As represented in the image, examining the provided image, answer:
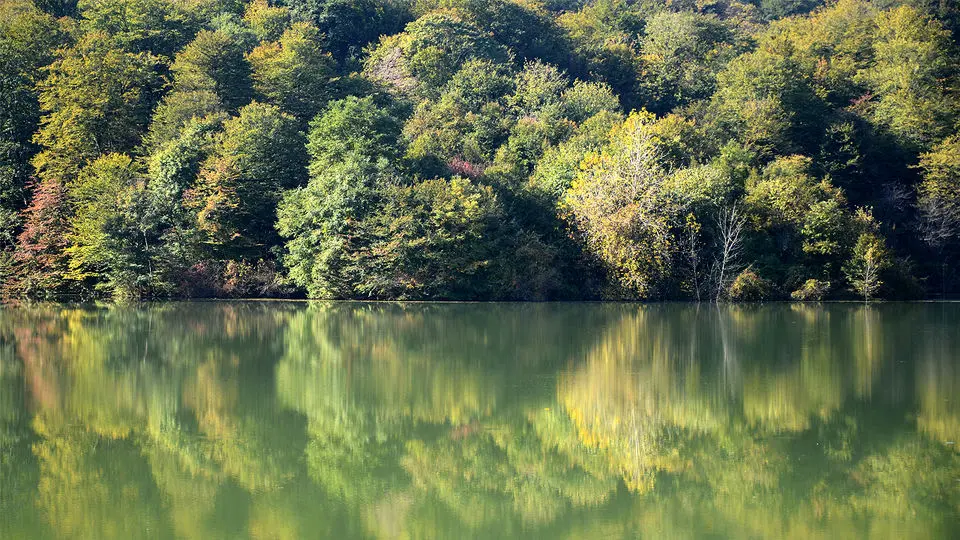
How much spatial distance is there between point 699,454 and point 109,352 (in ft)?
49.2

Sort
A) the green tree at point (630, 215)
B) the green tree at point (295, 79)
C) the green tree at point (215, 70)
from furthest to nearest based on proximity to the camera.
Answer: the green tree at point (295, 79) → the green tree at point (215, 70) → the green tree at point (630, 215)

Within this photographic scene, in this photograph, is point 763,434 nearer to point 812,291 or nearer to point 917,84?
point 812,291

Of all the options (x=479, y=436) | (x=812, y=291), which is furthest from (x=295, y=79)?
(x=479, y=436)

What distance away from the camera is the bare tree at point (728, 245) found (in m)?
40.2

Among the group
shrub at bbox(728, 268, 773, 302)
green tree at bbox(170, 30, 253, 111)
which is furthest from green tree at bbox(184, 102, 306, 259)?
shrub at bbox(728, 268, 773, 302)

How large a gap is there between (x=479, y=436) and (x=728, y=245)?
29.0m

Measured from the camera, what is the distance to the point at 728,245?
40500mm

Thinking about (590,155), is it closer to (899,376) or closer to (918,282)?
(918,282)

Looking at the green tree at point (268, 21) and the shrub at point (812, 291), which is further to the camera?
the green tree at point (268, 21)

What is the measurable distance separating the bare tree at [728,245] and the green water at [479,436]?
1499 cm

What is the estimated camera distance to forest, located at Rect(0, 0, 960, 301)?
39.9 metres

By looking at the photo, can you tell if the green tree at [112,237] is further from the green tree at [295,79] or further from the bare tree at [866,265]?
the bare tree at [866,265]

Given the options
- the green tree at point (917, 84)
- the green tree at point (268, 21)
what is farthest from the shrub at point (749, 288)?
the green tree at point (268, 21)

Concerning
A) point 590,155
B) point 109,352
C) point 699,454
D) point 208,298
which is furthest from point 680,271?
point 699,454
